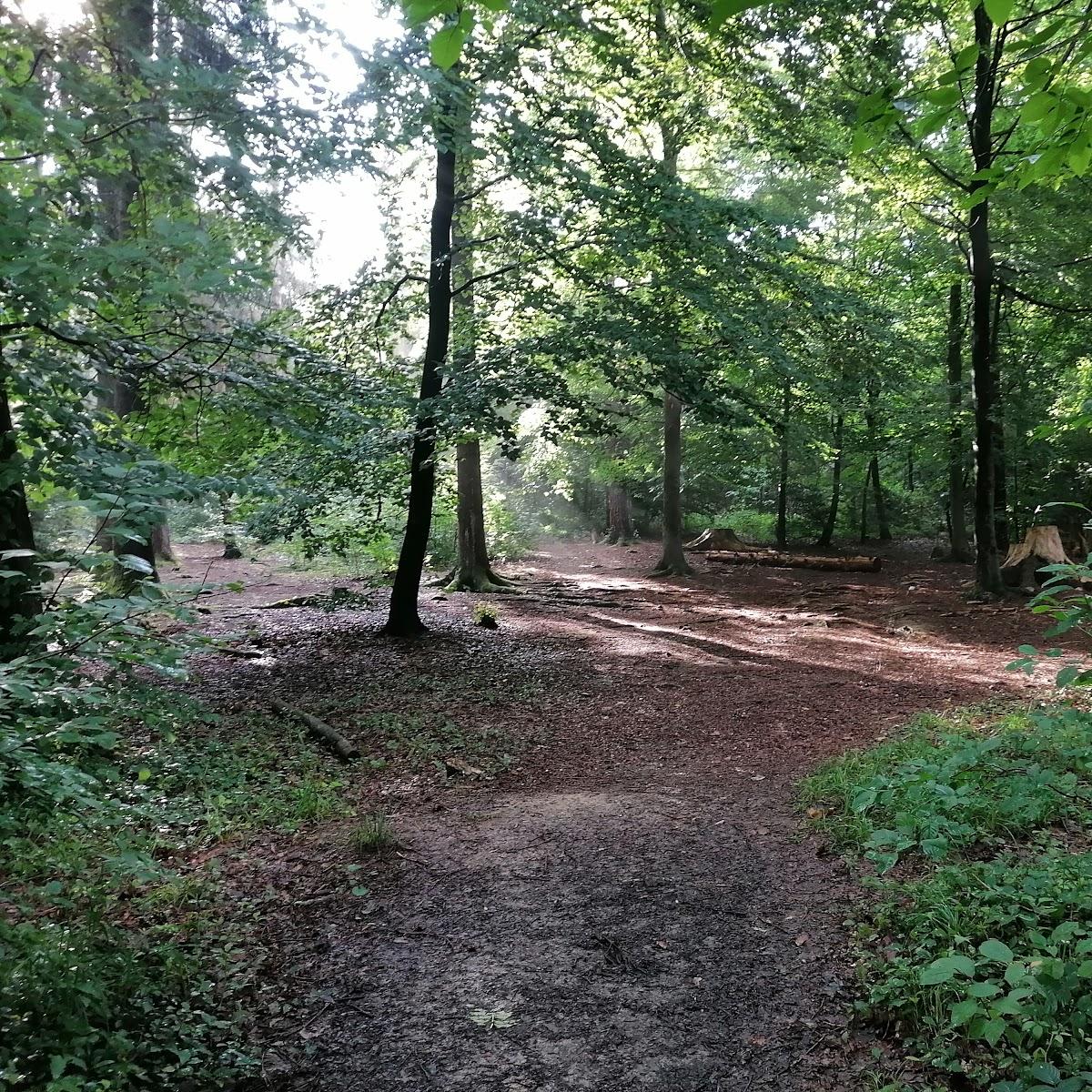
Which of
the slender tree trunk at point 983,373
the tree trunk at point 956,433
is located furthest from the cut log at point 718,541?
the slender tree trunk at point 983,373

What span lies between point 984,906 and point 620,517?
2455 centimetres

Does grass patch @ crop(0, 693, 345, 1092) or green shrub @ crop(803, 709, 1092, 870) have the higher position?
green shrub @ crop(803, 709, 1092, 870)

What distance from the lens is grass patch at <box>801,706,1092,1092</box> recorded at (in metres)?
2.38

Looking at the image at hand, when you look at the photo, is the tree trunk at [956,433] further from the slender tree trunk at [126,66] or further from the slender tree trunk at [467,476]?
the slender tree trunk at [126,66]

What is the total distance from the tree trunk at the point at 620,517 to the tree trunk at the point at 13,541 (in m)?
23.0

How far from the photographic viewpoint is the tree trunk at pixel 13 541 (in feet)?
11.3

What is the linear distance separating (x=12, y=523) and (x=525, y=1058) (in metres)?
4.21

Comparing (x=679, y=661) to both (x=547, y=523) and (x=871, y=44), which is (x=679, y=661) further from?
(x=547, y=523)

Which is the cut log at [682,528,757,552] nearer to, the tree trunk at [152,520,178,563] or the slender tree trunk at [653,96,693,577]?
the slender tree trunk at [653,96,693,577]

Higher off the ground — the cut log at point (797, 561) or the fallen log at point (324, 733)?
the cut log at point (797, 561)

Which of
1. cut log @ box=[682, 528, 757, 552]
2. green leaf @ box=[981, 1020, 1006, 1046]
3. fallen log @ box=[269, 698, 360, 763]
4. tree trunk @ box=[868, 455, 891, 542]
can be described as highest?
tree trunk @ box=[868, 455, 891, 542]

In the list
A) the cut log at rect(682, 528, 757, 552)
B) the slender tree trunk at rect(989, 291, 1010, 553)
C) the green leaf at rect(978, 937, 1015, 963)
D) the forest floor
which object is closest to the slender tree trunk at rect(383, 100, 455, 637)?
the forest floor

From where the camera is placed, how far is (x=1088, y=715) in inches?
134

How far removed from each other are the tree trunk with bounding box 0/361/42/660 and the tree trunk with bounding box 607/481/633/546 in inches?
906
